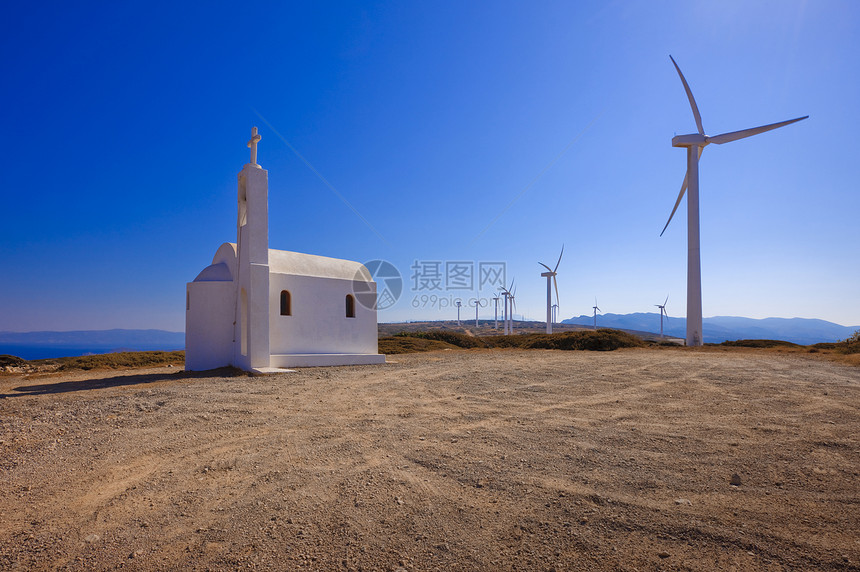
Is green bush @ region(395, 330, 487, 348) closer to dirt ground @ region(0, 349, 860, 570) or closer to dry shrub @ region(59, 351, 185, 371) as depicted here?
dry shrub @ region(59, 351, 185, 371)

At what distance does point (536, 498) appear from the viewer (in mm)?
3914

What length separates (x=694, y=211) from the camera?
27.0 meters

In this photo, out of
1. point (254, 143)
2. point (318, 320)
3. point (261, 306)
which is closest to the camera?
point (261, 306)

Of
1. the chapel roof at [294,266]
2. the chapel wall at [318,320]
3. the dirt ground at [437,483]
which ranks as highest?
the chapel roof at [294,266]

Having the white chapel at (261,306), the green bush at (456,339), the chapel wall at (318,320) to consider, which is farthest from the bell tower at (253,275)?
the green bush at (456,339)

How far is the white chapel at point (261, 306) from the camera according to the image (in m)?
14.5

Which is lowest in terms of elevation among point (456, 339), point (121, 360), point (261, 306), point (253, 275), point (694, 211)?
point (456, 339)

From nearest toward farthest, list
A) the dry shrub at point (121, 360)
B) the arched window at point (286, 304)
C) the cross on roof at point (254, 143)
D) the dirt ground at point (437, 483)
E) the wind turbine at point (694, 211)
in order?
the dirt ground at point (437, 483), the cross on roof at point (254, 143), the arched window at point (286, 304), the dry shrub at point (121, 360), the wind turbine at point (694, 211)

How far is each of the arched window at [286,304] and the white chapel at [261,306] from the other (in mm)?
37

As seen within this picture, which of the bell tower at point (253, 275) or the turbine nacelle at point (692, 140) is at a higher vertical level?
the turbine nacelle at point (692, 140)

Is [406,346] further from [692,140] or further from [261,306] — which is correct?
[692,140]

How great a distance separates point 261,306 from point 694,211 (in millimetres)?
26822

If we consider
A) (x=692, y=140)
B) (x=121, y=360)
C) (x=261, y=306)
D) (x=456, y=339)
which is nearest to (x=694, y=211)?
(x=692, y=140)

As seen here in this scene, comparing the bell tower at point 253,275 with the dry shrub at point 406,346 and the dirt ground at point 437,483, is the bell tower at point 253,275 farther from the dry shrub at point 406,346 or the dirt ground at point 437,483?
the dry shrub at point 406,346
